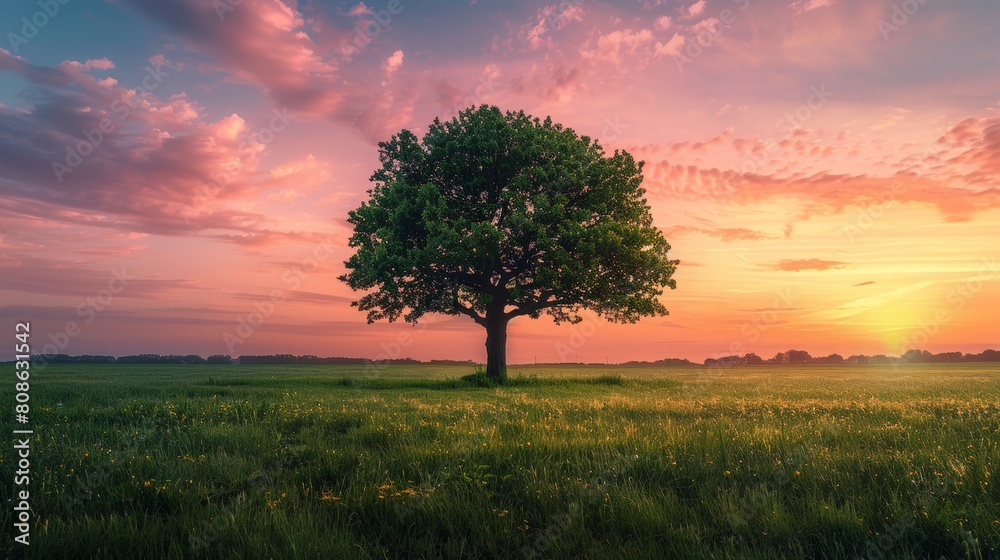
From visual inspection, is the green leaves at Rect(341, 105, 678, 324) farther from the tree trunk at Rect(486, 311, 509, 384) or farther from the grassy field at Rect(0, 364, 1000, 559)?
the grassy field at Rect(0, 364, 1000, 559)

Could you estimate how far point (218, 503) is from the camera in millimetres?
6676

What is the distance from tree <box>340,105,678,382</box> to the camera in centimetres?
3045

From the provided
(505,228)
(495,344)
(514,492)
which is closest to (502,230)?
(505,228)

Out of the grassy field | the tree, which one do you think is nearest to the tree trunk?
the tree

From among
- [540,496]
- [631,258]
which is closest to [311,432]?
[540,496]

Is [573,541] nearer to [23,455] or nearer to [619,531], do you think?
[619,531]

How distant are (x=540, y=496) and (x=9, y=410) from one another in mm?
15864

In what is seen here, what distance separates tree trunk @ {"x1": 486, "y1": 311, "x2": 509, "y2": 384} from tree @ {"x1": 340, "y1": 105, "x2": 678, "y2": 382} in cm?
7

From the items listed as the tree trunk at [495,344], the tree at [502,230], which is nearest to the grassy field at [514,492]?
the tree at [502,230]

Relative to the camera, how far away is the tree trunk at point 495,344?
1363 inches

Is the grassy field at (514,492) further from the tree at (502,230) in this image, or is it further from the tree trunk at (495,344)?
the tree trunk at (495,344)

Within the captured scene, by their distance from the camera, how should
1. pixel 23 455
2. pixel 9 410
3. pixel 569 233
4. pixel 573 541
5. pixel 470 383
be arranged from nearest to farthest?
pixel 573 541
pixel 23 455
pixel 9 410
pixel 569 233
pixel 470 383

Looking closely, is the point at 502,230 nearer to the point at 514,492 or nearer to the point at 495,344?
the point at 495,344

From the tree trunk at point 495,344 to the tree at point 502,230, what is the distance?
2.7 inches
